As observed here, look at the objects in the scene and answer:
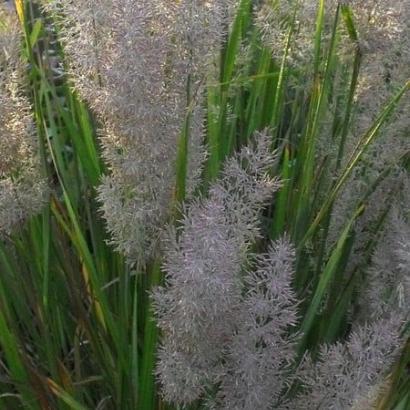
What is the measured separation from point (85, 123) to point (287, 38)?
1.28 ft

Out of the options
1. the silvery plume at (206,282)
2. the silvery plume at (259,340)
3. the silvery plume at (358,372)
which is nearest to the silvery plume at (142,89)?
the silvery plume at (206,282)

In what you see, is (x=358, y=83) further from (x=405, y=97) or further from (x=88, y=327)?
(x=88, y=327)

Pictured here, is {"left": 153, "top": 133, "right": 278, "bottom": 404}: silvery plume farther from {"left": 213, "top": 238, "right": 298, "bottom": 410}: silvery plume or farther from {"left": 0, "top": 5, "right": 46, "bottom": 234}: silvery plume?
{"left": 0, "top": 5, "right": 46, "bottom": 234}: silvery plume

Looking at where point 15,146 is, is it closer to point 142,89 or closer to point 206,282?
point 142,89

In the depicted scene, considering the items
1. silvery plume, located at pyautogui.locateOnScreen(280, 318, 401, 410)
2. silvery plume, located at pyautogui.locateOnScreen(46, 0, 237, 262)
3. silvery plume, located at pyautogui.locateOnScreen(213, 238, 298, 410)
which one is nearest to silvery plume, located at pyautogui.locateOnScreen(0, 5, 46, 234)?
silvery plume, located at pyautogui.locateOnScreen(46, 0, 237, 262)

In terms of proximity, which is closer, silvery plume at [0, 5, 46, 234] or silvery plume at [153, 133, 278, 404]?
silvery plume at [153, 133, 278, 404]

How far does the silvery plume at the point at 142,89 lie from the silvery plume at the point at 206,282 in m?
0.06

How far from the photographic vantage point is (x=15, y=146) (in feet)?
3.96

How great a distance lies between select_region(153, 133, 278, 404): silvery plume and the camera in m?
0.96

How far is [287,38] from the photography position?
1.47m

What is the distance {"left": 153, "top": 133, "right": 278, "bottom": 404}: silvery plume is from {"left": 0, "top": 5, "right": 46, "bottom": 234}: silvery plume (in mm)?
262

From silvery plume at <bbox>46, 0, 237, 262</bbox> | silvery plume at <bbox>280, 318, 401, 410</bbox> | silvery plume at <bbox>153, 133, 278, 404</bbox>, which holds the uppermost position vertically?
silvery plume at <bbox>46, 0, 237, 262</bbox>

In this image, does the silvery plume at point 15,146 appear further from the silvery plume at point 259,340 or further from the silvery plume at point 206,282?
the silvery plume at point 259,340

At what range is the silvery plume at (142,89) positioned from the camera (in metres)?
1.02
